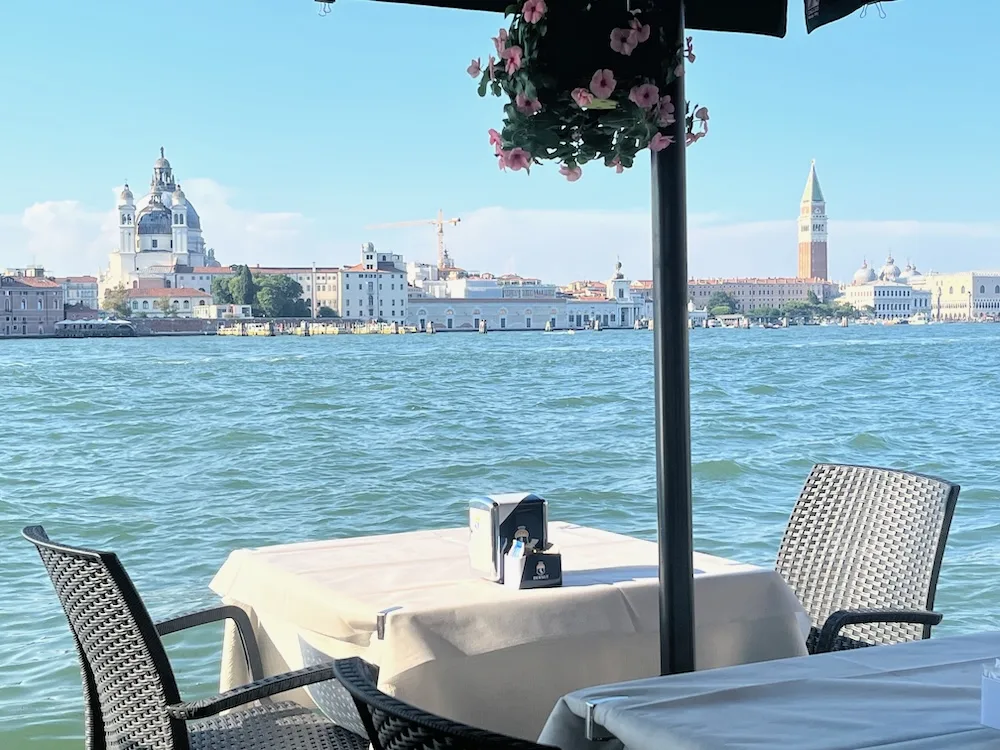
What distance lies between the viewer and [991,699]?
111 cm

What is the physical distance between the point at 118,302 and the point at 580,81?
74.9 m

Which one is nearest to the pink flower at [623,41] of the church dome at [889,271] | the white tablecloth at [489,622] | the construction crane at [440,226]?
Answer: the white tablecloth at [489,622]

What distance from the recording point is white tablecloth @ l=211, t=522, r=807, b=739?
5.62ft

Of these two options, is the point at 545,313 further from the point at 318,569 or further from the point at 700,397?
the point at 318,569

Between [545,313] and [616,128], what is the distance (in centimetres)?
7665

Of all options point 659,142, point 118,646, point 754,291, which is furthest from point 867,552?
point 754,291

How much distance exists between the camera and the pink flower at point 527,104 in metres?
1.56

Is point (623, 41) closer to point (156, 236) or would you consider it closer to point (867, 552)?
point (867, 552)

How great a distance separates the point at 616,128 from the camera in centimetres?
160

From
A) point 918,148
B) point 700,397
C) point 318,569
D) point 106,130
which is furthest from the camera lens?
point 106,130

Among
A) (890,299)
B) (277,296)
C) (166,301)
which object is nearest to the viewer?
(277,296)

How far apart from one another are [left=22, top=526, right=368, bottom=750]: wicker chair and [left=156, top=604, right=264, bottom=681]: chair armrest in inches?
7.5

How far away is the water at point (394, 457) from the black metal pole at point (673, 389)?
245 centimetres

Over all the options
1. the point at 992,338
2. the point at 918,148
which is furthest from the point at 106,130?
the point at 992,338
